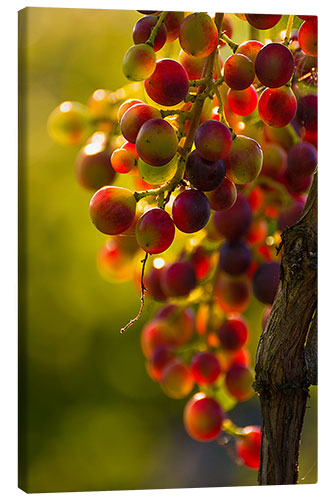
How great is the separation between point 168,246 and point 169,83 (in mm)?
173

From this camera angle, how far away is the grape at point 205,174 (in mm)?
752

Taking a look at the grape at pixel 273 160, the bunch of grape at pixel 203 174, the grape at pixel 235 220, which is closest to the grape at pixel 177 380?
the bunch of grape at pixel 203 174

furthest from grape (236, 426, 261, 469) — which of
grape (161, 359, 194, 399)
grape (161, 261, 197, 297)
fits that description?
grape (161, 261, 197, 297)

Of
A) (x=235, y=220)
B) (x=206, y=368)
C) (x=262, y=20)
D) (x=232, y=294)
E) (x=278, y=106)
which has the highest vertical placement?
(x=262, y=20)

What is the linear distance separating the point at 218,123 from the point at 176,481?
3.62 ft

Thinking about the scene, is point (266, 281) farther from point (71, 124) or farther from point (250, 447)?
point (71, 124)

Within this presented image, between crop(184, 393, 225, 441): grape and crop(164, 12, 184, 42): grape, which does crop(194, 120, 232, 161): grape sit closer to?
crop(164, 12, 184, 42): grape

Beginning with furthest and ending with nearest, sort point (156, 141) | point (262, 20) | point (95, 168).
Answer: point (95, 168), point (262, 20), point (156, 141)

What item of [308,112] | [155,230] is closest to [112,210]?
[155,230]

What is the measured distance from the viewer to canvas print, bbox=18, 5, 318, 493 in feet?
2.58

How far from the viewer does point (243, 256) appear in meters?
1.03

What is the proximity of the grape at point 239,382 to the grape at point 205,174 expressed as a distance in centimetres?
41

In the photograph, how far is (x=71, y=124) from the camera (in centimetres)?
104

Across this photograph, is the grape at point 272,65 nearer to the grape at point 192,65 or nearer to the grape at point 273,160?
the grape at point 192,65
